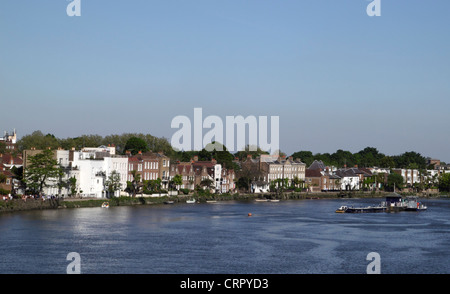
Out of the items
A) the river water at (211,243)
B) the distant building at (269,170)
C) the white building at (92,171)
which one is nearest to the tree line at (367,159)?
the distant building at (269,170)

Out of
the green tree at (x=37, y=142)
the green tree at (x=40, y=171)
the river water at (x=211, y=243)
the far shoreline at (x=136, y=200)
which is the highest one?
the green tree at (x=37, y=142)

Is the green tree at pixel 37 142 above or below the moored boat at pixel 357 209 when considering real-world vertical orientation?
above

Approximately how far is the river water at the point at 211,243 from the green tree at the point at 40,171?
4.60 m

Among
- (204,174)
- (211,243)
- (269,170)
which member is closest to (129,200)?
(204,174)

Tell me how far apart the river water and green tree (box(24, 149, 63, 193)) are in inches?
181

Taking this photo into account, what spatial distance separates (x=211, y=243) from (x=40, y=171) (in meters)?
24.5

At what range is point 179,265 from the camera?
96.5 feet

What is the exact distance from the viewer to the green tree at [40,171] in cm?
5553

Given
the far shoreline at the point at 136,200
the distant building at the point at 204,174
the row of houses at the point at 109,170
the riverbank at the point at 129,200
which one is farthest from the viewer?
the distant building at the point at 204,174

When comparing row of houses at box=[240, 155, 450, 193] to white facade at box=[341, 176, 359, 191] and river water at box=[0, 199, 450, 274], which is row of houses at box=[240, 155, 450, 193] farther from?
river water at box=[0, 199, 450, 274]

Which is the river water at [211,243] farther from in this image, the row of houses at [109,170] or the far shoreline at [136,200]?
the row of houses at [109,170]
